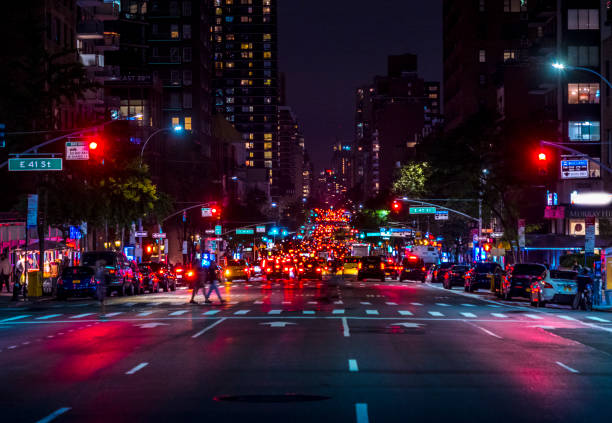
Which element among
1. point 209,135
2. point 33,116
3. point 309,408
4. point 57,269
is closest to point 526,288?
point 33,116

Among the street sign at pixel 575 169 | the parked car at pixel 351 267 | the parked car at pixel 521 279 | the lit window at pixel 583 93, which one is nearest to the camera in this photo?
the street sign at pixel 575 169

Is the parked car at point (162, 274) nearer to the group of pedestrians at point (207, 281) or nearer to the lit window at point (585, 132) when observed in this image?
the group of pedestrians at point (207, 281)

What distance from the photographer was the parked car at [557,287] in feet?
127

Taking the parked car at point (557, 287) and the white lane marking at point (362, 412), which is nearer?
the white lane marking at point (362, 412)

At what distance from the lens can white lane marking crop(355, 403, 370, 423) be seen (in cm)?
1140

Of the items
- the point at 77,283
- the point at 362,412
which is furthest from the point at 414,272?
the point at 362,412

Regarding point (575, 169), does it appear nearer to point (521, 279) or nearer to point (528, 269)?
point (528, 269)

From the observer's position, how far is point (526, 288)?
45.5 meters

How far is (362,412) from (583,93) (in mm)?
70852

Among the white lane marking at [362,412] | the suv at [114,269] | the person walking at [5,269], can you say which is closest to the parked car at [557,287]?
the suv at [114,269]

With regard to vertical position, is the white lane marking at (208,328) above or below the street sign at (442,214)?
below

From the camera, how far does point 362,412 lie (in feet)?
A: 39.3

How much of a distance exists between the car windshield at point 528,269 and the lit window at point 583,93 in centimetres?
3613

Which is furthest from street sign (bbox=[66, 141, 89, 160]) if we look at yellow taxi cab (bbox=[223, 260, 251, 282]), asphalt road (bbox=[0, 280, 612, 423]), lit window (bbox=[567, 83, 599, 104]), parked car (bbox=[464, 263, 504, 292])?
lit window (bbox=[567, 83, 599, 104])
